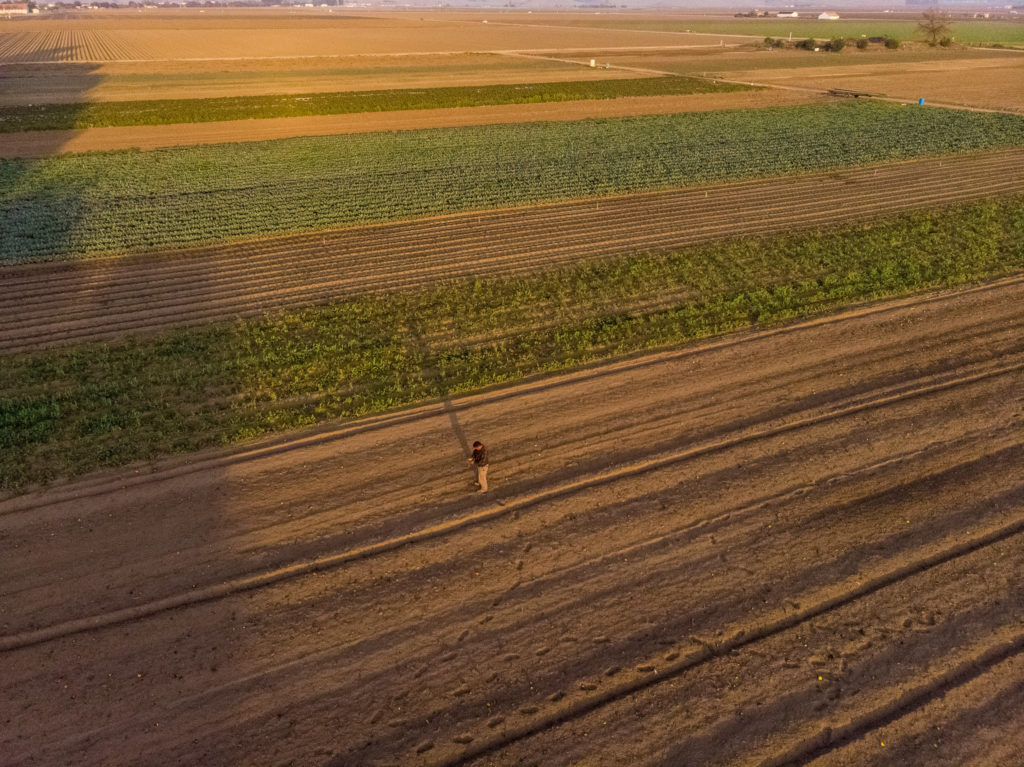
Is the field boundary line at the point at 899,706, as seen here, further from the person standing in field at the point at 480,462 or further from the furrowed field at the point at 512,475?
the person standing in field at the point at 480,462

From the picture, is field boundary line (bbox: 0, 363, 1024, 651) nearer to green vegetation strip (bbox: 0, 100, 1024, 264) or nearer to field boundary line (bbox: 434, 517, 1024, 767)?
field boundary line (bbox: 434, 517, 1024, 767)

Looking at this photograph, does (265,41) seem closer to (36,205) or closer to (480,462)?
(36,205)

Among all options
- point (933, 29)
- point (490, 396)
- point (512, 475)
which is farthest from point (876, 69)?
point (512, 475)

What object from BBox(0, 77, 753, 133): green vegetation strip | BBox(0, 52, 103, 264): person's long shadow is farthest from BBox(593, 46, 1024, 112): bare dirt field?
BBox(0, 52, 103, 264): person's long shadow

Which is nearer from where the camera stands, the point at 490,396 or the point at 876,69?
the point at 490,396

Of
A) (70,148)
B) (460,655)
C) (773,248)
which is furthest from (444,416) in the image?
(70,148)

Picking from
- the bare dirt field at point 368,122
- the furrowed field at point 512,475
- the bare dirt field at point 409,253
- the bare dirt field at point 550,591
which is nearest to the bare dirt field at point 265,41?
the bare dirt field at point 368,122
